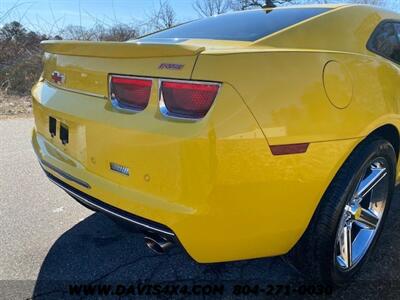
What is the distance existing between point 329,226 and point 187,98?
0.98 metres

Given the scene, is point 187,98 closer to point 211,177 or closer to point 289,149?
point 211,177

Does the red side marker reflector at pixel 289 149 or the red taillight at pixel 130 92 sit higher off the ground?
the red taillight at pixel 130 92

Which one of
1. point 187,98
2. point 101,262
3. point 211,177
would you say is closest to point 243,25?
point 187,98

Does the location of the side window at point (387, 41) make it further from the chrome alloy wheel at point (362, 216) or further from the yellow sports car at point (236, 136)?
the chrome alloy wheel at point (362, 216)

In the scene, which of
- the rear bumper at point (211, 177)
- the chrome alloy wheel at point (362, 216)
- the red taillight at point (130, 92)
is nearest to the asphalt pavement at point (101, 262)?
the chrome alloy wheel at point (362, 216)

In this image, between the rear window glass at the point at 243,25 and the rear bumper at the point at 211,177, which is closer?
the rear bumper at the point at 211,177

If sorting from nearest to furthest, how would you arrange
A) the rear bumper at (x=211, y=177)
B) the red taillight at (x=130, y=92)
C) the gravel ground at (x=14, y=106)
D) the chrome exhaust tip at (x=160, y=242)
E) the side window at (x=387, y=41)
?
the rear bumper at (x=211, y=177)
the red taillight at (x=130, y=92)
the chrome exhaust tip at (x=160, y=242)
the side window at (x=387, y=41)
the gravel ground at (x=14, y=106)

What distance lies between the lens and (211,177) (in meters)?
1.73

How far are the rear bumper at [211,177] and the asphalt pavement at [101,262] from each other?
52 cm

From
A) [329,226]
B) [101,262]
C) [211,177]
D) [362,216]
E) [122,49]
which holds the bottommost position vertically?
[101,262]

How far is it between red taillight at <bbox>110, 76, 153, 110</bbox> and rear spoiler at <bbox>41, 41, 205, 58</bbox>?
0.12 m

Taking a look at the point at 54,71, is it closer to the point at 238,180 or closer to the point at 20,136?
the point at 238,180

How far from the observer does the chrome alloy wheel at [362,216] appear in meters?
2.30

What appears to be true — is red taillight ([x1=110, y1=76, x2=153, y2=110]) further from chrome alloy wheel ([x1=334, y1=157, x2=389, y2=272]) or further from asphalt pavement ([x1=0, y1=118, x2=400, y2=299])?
chrome alloy wheel ([x1=334, y1=157, x2=389, y2=272])
